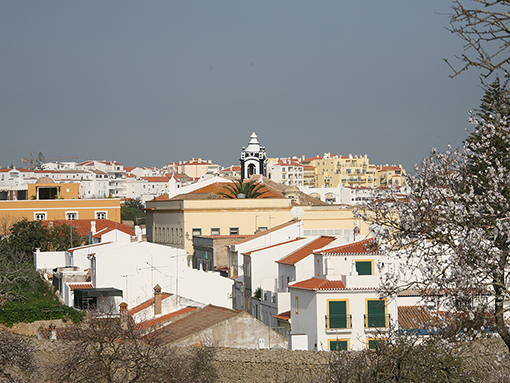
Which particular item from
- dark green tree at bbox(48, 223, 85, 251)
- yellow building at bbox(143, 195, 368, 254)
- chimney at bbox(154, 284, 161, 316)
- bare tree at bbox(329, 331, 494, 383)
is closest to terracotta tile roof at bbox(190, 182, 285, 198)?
yellow building at bbox(143, 195, 368, 254)

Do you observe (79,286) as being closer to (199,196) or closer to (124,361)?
(124,361)

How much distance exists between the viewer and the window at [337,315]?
22641 millimetres

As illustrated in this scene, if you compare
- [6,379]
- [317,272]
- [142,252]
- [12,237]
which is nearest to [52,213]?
[12,237]

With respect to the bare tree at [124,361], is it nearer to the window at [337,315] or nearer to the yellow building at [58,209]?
the window at [337,315]

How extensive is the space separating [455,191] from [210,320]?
1459 cm

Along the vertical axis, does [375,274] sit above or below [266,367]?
above

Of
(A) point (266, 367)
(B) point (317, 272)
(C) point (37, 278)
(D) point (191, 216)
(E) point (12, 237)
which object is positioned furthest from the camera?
(D) point (191, 216)

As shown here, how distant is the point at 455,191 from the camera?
9.74 m

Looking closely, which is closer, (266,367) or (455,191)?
(455,191)

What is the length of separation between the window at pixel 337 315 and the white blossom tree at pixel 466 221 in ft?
42.1

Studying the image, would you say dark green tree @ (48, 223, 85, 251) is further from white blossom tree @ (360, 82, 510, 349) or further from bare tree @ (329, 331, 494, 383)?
white blossom tree @ (360, 82, 510, 349)

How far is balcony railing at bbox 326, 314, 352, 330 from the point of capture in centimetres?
2261

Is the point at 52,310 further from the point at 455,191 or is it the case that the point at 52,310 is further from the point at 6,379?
the point at 455,191

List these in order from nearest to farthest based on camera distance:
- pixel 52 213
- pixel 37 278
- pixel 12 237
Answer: pixel 37 278 → pixel 12 237 → pixel 52 213
